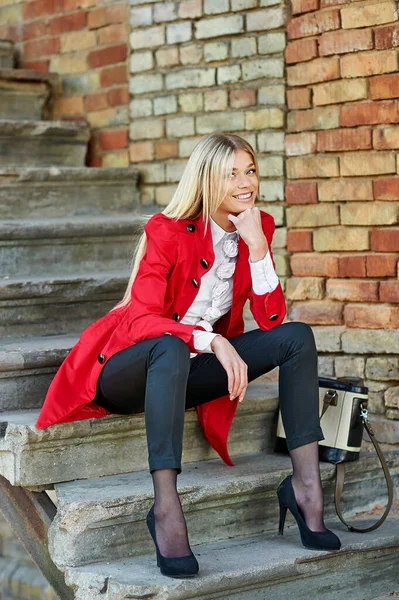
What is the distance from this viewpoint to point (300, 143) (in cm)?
367

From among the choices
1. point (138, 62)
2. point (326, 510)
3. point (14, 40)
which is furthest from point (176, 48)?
point (326, 510)

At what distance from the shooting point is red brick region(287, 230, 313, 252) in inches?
144

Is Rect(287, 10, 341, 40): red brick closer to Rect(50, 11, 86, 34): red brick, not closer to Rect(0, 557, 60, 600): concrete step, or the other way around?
Rect(50, 11, 86, 34): red brick

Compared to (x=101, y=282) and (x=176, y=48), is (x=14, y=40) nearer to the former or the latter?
(x=176, y=48)

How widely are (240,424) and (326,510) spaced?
15.4 inches

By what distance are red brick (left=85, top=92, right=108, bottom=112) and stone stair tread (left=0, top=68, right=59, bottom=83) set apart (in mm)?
195

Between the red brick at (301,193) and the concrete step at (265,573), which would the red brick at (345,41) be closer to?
the red brick at (301,193)

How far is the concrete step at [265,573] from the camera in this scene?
8.38ft

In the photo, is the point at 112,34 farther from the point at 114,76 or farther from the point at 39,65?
the point at 39,65

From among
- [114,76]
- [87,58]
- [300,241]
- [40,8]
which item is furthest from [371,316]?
[40,8]

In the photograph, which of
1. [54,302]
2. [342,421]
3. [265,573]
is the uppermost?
[54,302]

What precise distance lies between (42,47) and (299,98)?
1572 millimetres

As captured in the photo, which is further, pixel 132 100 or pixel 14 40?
pixel 14 40

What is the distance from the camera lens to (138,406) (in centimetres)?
291
